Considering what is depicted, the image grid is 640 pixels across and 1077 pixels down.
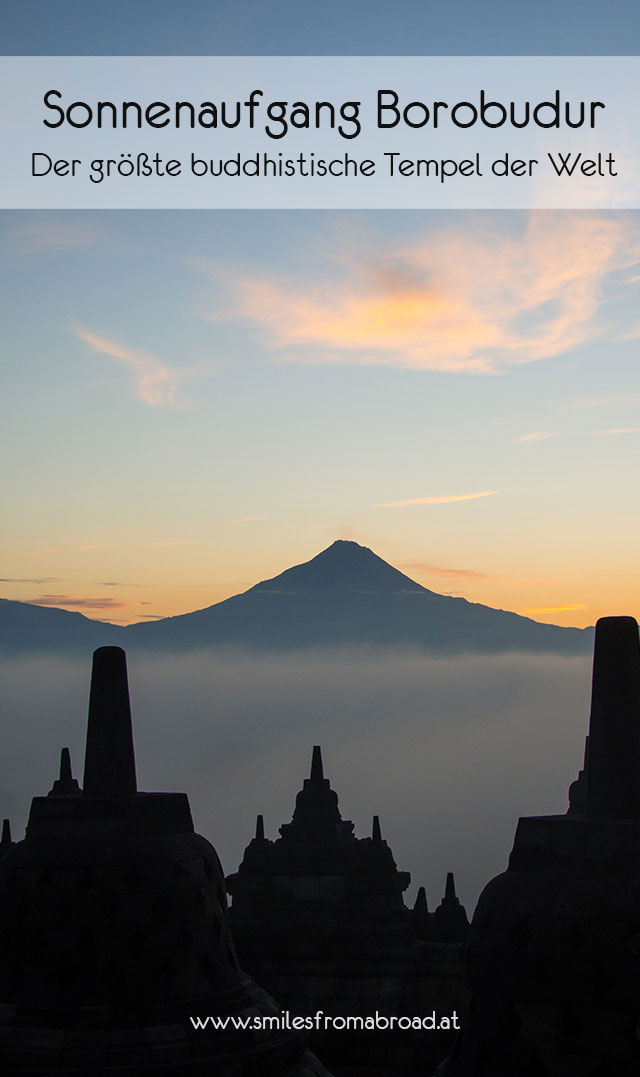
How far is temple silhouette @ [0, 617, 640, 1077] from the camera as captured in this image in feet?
33.6

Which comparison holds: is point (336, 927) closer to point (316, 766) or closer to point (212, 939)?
point (316, 766)

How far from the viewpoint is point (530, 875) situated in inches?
430

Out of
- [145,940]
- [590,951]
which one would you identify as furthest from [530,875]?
[145,940]

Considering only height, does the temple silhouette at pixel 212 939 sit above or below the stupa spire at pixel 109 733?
below

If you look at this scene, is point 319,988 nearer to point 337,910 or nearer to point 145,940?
point 337,910

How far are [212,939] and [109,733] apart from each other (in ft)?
9.09

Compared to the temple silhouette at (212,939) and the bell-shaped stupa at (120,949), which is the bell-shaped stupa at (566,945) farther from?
the bell-shaped stupa at (120,949)

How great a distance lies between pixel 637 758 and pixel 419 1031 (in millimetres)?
11762

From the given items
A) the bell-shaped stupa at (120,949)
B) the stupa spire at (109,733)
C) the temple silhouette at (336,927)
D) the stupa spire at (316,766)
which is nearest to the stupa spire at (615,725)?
the bell-shaped stupa at (120,949)

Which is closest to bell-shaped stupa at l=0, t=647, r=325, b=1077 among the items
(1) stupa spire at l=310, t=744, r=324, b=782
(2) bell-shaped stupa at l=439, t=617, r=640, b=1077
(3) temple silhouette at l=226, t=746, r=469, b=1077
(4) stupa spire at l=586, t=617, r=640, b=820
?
(2) bell-shaped stupa at l=439, t=617, r=640, b=1077

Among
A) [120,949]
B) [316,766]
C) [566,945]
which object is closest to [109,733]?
[120,949]

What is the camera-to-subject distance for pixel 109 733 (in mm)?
14625

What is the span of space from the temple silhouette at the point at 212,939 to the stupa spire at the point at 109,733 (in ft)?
0.06

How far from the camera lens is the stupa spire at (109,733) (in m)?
14.4
